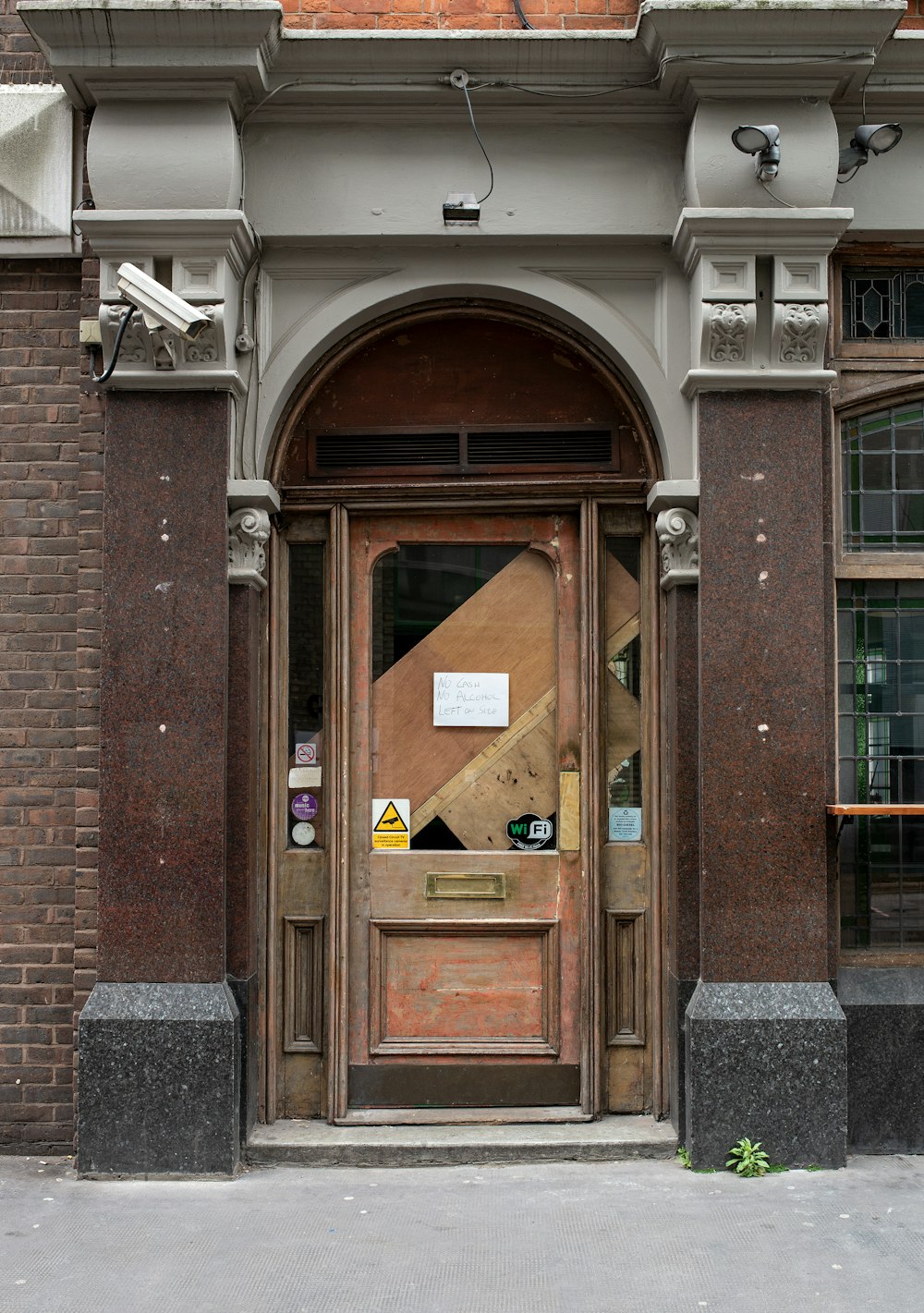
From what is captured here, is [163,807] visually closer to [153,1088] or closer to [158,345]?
[153,1088]

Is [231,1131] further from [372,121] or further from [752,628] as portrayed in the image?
[372,121]

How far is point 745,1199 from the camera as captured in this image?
487cm

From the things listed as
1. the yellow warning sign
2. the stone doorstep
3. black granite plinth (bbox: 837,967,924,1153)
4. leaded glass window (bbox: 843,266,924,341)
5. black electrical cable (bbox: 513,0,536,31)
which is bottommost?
the stone doorstep

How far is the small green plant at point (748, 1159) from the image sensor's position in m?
5.07

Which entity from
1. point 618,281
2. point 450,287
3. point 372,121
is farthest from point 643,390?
point 372,121

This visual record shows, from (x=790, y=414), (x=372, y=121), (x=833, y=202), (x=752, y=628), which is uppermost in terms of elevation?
(x=372, y=121)

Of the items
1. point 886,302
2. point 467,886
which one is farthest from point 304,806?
point 886,302

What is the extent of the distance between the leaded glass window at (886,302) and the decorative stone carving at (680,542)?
1.29 m

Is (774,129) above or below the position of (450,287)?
above

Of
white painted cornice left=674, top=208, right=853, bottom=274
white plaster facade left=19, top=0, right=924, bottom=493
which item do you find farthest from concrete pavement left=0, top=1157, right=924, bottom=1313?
white painted cornice left=674, top=208, right=853, bottom=274

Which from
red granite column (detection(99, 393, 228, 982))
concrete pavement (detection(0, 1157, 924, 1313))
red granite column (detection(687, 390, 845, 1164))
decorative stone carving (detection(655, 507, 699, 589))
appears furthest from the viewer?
decorative stone carving (detection(655, 507, 699, 589))

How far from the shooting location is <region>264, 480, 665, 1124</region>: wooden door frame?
5.58 metres

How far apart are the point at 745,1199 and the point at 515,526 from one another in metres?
3.08

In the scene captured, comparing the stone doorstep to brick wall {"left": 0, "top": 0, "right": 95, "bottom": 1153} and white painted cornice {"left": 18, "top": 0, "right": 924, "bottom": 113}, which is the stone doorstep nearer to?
brick wall {"left": 0, "top": 0, "right": 95, "bottom": 1153}
